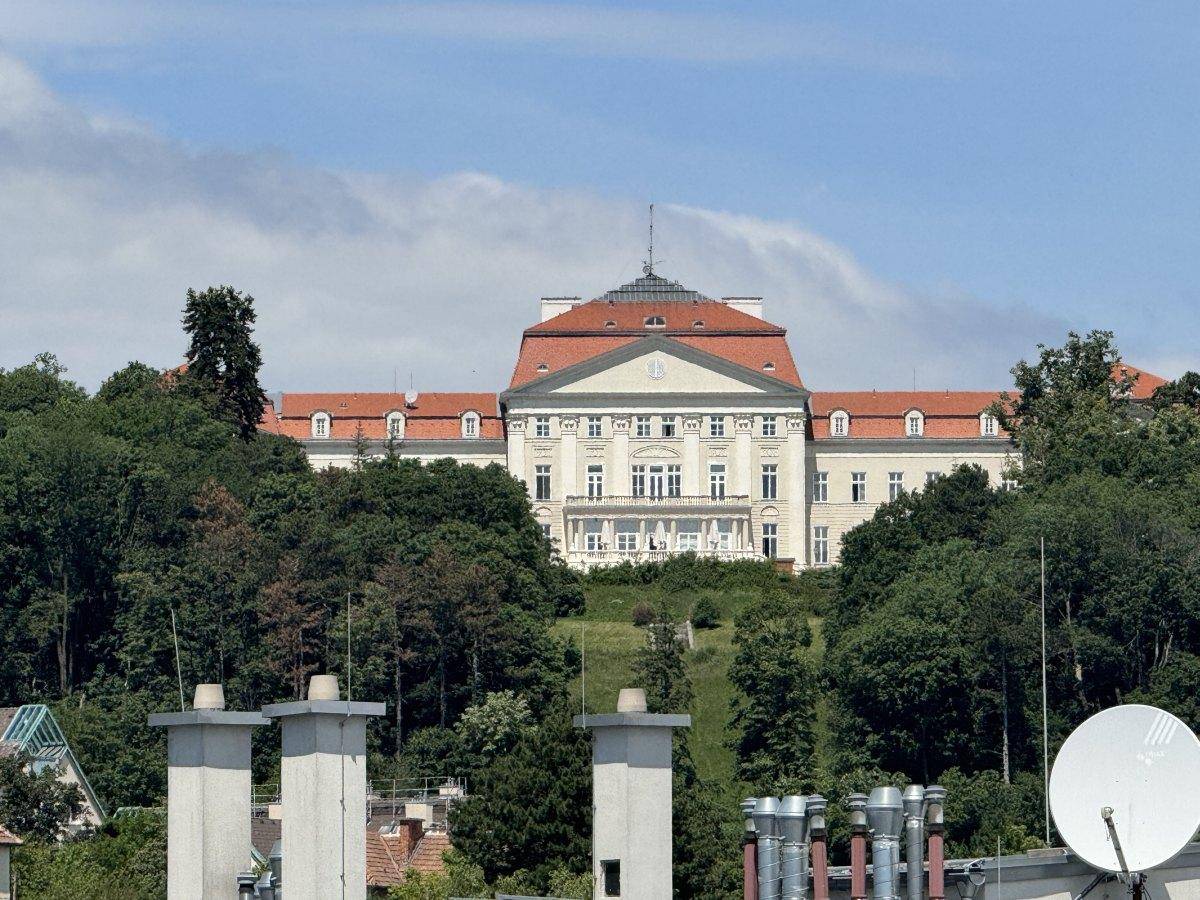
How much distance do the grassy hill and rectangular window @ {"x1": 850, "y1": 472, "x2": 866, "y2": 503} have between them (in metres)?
18.6

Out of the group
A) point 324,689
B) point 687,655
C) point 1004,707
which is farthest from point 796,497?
point 324,689

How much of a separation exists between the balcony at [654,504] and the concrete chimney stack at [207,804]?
98.8 meters

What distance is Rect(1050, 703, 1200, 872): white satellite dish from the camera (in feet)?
99.7

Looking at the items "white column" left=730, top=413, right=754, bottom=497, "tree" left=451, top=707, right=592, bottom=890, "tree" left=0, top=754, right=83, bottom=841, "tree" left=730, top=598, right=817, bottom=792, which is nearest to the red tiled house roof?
"white column" left=730, top=413, right=754, bottom=497

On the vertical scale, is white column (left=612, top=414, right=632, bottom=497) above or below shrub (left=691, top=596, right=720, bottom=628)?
above

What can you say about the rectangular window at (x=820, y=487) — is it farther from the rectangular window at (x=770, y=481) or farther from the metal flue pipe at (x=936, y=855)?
the metal flue pipe at (x=936, y=855)

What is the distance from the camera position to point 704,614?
110438mm

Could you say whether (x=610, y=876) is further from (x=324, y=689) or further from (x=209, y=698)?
(x=209, y=698)

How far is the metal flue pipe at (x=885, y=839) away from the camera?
31.0 metres

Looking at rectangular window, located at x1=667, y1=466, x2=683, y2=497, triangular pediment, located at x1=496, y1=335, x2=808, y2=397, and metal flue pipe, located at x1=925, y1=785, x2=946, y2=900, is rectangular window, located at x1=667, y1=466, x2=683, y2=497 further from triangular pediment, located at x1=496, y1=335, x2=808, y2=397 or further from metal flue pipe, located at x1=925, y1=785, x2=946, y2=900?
metal flue pipe, located at x1=925, y1=785, x2=946, y2=900

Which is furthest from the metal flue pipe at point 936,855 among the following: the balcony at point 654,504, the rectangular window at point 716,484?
the rectangular window at point 716,484

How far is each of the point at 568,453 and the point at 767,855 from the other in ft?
326

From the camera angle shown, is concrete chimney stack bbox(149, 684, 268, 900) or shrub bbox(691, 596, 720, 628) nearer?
concrete chimney stack bbox(149, 684, 268, 900)

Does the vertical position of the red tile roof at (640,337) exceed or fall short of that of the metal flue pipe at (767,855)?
it exceeds it
